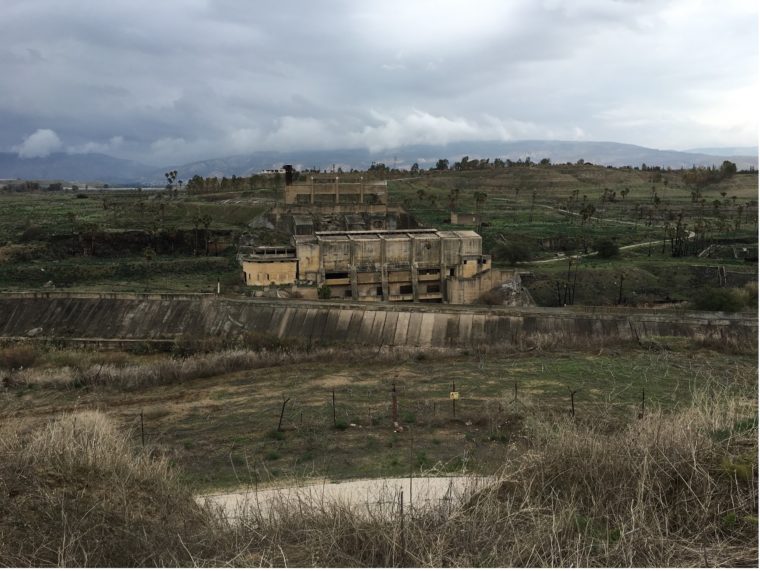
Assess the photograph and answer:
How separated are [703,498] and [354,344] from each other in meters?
28.5

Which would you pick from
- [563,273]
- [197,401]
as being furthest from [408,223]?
[197,401]

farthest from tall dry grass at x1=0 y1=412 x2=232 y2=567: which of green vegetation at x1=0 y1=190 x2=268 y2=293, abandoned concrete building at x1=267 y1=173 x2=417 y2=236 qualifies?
abandoned concrete building at x1=267 y1=173 x2=417 y2=236

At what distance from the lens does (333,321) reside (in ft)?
121

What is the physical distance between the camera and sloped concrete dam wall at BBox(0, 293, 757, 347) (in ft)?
110

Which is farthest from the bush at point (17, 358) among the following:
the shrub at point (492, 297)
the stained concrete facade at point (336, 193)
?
the stained concrete facade at point (336, 193)

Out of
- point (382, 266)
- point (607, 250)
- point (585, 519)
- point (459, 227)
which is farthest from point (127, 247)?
point (585, 519)

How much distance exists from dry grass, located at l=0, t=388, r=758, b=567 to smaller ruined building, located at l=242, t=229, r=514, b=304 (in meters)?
38.6

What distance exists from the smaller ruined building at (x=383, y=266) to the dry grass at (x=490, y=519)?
3859 cm

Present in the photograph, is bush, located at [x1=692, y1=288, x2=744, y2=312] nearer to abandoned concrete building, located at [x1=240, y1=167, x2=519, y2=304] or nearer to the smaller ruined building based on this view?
abandoned concrete building, located at [x1=240, y1=167, x2=519, y2=304]

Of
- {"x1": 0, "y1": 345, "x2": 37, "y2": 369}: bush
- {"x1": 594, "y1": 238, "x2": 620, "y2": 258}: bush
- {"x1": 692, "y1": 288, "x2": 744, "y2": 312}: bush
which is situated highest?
{"x1": 594, "y1": 238, "x2": 620, "y2": 258}: bush

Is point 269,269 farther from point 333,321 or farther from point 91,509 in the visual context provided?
→ point 91,509

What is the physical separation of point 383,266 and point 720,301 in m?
26.3

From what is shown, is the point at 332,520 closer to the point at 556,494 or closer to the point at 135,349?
the point at 556,494

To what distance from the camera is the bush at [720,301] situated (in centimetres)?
3944
